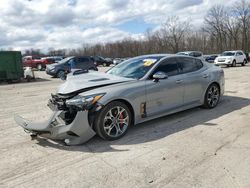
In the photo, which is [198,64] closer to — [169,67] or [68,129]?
[169,67]

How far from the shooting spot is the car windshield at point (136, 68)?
5.80 m

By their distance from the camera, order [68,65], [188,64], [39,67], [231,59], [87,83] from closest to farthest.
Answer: [87,83]
[188,64]
[68,65]
[231,59]
[39,67]

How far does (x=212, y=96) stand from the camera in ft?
23.6

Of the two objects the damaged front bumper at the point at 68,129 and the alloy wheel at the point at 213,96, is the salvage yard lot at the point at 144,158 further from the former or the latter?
the alloy wheel at the point at 213,96

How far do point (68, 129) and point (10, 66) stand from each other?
49.8 ft

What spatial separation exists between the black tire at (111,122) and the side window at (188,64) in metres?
2.12

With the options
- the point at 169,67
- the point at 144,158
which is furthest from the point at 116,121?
the point at 169,67

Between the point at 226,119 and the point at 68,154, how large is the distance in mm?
3617

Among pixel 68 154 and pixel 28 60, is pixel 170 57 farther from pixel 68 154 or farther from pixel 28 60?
pixel 28 60

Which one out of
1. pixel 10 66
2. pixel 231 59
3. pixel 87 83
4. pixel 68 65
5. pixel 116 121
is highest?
pixel 10 66

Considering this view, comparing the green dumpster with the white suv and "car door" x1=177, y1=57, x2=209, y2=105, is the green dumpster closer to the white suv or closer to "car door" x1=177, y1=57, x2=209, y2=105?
"car door" x1=177, y1=57, x2=209, y2=105

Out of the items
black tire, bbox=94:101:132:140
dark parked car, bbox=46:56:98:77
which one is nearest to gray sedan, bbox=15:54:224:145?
black tire, bbox=94:101:132:140

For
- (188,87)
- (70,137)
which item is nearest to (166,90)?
(188,87)

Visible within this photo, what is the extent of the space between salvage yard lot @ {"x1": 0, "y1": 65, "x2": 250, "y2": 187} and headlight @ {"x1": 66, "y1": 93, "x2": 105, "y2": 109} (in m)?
0.71
